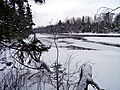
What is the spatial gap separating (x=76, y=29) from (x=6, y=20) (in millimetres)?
74473

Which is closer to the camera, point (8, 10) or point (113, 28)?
point (8, 10)

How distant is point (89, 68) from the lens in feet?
15.5

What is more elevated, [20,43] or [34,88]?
[20,43]

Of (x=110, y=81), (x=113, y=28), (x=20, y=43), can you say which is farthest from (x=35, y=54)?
(x=113, y=28)

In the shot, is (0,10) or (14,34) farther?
(14,34)

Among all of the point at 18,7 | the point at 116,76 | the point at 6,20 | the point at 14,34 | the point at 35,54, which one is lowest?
the point at 116,76

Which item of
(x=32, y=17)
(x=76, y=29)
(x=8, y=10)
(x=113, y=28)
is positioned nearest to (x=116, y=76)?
(x=32, y=17)

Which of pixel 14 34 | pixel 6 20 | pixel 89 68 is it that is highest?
pixel 6 20

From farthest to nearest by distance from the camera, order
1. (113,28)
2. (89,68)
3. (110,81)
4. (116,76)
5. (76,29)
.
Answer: (76,29), (113,28), (116,76), (110,81), (89,68)

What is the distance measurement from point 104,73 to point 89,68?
5.10 m

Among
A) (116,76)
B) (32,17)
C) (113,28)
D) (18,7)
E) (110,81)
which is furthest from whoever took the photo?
(113,28)

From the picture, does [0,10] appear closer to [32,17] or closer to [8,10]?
[8,10]

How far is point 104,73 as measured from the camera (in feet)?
31.3

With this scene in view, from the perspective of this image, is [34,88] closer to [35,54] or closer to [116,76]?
[35,54]
